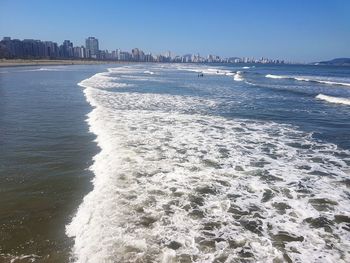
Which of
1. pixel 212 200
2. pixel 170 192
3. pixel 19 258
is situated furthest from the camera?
pixel 170 192

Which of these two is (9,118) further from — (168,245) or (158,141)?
(168,245)

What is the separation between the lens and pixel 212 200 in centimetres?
748

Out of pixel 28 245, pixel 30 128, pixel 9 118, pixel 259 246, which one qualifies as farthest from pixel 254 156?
pixel 9 118

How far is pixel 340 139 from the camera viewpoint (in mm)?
13828

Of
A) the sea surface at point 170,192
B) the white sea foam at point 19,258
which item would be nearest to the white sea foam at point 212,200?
the sea surface at point 170,192

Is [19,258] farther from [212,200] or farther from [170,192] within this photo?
[212,200]

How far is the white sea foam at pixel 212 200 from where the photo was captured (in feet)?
18.4

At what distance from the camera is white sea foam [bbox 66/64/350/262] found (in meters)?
5.61

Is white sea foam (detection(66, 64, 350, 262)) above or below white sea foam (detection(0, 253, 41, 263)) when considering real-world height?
below

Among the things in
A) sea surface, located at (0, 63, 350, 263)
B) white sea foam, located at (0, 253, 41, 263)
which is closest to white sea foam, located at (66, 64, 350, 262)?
sea surface, located at (0, 63, 350, 263)

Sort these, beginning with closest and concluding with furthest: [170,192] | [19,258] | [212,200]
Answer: [19,258] < [212,200] < [170,192]

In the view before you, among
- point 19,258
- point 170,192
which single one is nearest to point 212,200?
point 170,192

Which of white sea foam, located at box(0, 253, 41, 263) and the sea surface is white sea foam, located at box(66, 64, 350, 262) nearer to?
the sea surface

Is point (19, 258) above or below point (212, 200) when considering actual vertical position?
above
